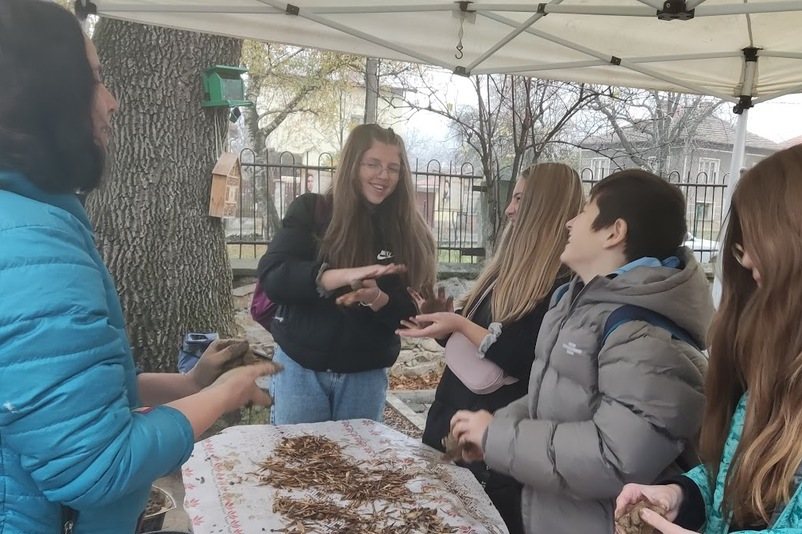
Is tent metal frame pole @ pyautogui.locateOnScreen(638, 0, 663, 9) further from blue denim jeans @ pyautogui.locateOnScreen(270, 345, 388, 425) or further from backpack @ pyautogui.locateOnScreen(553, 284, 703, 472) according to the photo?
blue denim jeans @ pyautogui.locateOnScreen(270, 345, 388, 425)

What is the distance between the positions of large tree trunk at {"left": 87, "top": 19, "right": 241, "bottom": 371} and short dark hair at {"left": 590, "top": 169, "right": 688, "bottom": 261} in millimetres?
3019

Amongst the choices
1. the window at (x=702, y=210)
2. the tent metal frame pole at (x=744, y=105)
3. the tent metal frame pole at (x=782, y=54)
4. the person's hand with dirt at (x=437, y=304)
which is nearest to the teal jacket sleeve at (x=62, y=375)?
the person's hand with dirt at (x=437, y=304)

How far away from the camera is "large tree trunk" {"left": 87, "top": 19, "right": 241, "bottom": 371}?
12.4 feet

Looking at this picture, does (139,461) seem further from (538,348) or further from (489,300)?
(489,300)

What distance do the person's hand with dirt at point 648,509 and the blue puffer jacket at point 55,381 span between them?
810 millimetres

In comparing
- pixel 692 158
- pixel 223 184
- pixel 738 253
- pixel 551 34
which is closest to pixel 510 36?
pixel 551 34

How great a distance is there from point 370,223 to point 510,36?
39.3 inches

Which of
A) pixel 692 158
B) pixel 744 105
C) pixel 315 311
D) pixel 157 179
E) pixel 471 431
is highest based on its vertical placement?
pixel 692 158

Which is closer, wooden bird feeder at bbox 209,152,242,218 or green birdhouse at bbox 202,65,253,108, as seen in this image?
green birdhouse at bbox 202,65,253,108

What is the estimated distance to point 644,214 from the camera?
5.06 ft

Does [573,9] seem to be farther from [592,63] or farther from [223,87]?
[223,87]

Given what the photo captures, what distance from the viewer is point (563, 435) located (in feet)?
4.64

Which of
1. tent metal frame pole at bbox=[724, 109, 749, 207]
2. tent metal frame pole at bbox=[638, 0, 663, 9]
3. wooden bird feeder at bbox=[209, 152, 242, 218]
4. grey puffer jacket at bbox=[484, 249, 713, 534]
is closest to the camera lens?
grey puffer jacket at bbox=[484, 249, 713, 534]

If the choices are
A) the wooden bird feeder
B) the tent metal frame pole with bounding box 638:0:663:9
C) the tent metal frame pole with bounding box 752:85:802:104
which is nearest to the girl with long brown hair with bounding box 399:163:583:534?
the tent metal frame pole with bounding box 638:0:663:9
